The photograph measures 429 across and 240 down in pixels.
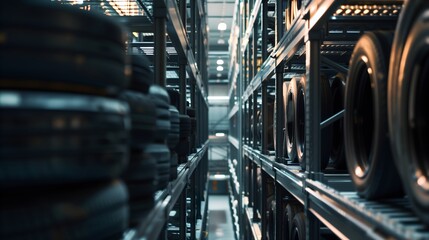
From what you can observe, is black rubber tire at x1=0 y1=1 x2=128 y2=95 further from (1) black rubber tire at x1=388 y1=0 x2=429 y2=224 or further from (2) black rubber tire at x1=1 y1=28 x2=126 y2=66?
(1) black rubber tire at x1=388 y1=0 x2=429 y2=224

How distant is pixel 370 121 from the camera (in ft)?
6.47

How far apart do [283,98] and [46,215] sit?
11.1 ft

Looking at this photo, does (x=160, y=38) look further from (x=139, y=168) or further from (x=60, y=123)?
(x=60, y=123)

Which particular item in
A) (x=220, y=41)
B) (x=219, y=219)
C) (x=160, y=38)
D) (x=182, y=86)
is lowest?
(x=219, y=219)

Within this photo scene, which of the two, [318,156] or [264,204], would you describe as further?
[264,204]

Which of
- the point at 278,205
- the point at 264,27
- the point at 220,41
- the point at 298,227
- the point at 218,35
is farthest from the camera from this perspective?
the point at 220,41

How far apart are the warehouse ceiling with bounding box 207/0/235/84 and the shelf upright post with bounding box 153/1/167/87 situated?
42.7 ft

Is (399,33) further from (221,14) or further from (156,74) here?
(221,14)

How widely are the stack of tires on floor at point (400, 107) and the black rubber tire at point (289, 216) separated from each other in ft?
6.50

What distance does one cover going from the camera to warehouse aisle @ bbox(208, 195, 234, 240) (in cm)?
1282

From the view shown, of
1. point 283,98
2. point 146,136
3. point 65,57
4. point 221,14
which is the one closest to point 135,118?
point 146,136

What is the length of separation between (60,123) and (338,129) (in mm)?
2696

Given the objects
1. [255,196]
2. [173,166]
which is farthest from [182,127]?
[255,196]

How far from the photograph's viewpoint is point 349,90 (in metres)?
1.96
